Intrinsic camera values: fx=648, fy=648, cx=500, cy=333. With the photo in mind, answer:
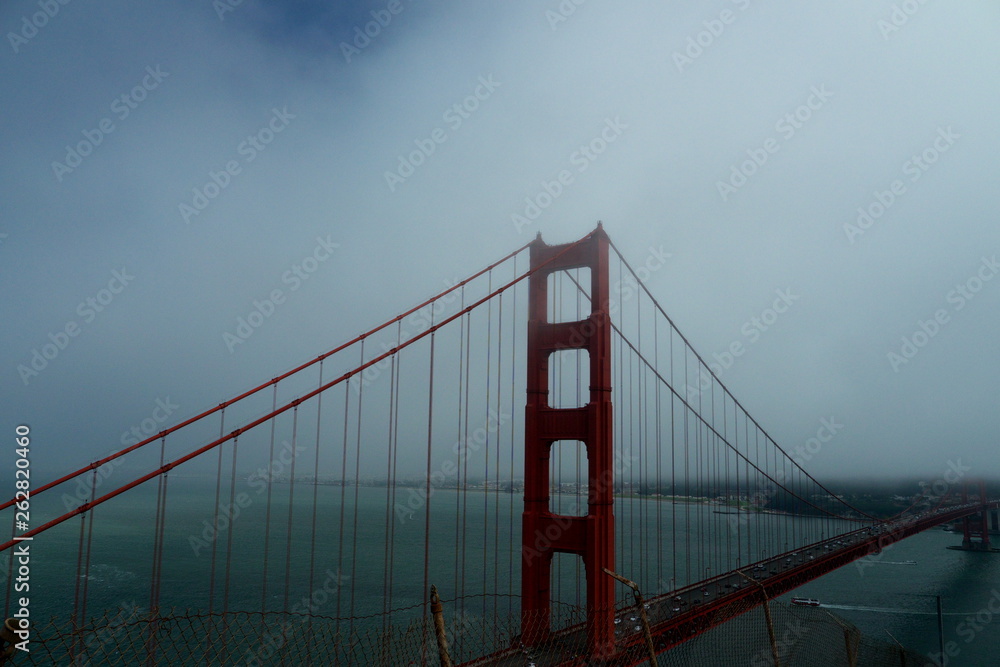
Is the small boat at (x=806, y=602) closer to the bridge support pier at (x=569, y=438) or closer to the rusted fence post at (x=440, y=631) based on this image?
the bridge support pier at (x=569, y=438)

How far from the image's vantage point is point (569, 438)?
45.5 ft

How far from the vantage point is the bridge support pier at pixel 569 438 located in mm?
13070

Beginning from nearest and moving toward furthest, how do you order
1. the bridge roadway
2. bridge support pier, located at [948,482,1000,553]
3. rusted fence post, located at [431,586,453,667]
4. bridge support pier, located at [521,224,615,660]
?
rusted fence post, located at [431,586,453,667] → the bridge roadway → bridge support pier, located at [521,224,615,660] → bridge support pier, located at [948,482,1000,553]

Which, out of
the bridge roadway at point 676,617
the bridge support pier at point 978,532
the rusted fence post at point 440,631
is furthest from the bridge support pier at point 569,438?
the bridge support pier at point 978,532

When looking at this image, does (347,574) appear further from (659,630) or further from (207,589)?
(659,630)

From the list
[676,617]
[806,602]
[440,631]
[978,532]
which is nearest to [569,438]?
[676,617]

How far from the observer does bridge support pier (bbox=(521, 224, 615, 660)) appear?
13.1m

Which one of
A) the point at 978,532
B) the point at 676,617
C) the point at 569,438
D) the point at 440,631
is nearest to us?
the point at 440,631

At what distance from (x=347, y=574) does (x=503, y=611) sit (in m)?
15.0

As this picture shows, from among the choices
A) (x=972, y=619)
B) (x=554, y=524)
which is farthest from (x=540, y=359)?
(x=972, y=619)

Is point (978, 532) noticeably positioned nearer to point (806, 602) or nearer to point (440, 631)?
point (806, 602)

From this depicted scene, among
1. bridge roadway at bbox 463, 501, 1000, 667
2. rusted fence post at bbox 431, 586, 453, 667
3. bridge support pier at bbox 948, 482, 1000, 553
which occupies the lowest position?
bridge support pier at bbox 948, 482, 1000, 553

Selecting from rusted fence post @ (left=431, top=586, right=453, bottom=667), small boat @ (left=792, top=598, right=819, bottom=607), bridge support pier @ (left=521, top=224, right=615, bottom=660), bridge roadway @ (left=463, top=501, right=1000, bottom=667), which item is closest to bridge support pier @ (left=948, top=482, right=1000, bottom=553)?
small boat @ (left=792, top=598, right=819, bottom=607)

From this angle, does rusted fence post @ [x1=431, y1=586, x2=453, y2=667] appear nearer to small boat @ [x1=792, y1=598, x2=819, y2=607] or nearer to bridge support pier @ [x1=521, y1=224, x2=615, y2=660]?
bridge support pier @ [x1=521, y1=224, x2=615, y2=660]
